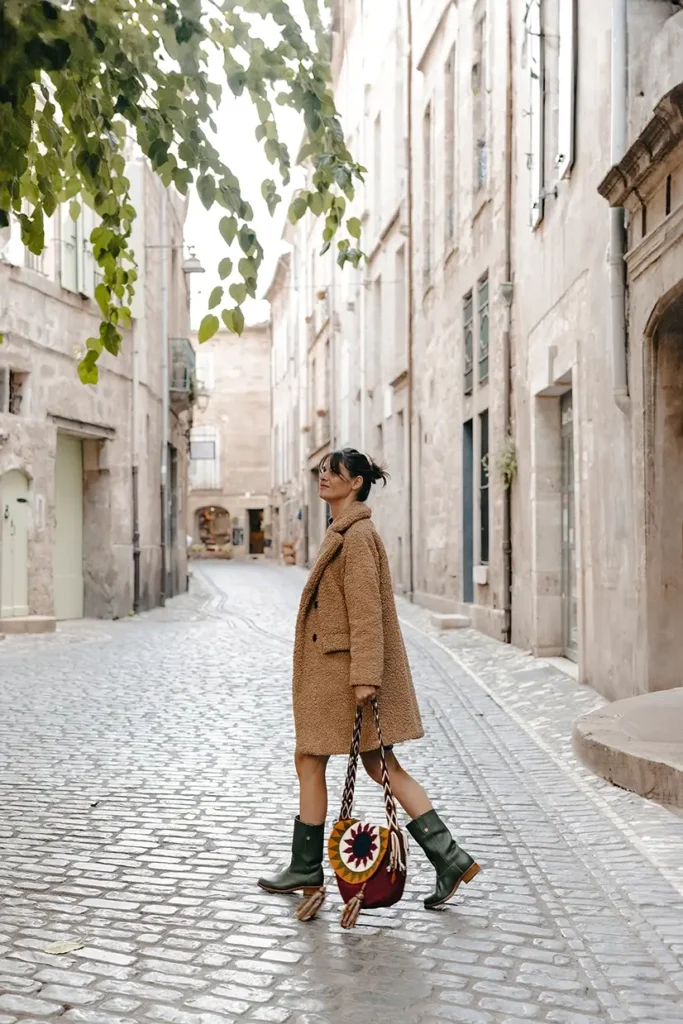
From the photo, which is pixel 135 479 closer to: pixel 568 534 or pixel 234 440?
pixel 568 534

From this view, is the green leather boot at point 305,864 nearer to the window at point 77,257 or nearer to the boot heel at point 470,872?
the boot heel at point 470,872

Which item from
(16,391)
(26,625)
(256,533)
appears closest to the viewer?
(26,625)

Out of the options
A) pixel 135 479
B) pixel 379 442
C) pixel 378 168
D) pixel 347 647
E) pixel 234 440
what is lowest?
pixel 347 647

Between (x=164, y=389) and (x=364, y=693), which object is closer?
(x=364, y=693)

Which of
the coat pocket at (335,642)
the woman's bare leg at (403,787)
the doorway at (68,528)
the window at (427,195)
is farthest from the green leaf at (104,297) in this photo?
the window at (427,195)

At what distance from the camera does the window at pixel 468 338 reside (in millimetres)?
15820

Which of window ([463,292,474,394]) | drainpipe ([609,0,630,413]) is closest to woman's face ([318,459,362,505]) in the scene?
drainpipe ([609,0,630,413])

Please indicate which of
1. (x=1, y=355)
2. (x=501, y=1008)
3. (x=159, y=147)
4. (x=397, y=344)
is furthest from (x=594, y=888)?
(x=397, y=344)

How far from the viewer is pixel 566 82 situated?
10.0 metres

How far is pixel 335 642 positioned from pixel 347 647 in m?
0.04

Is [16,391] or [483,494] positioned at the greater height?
[16,391]

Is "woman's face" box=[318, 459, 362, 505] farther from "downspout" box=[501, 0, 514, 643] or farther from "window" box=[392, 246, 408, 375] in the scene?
"window" box=[392, 246, 408, 375]

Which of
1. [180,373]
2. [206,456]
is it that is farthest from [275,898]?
[206,456]

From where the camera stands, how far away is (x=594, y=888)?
14.5ft
